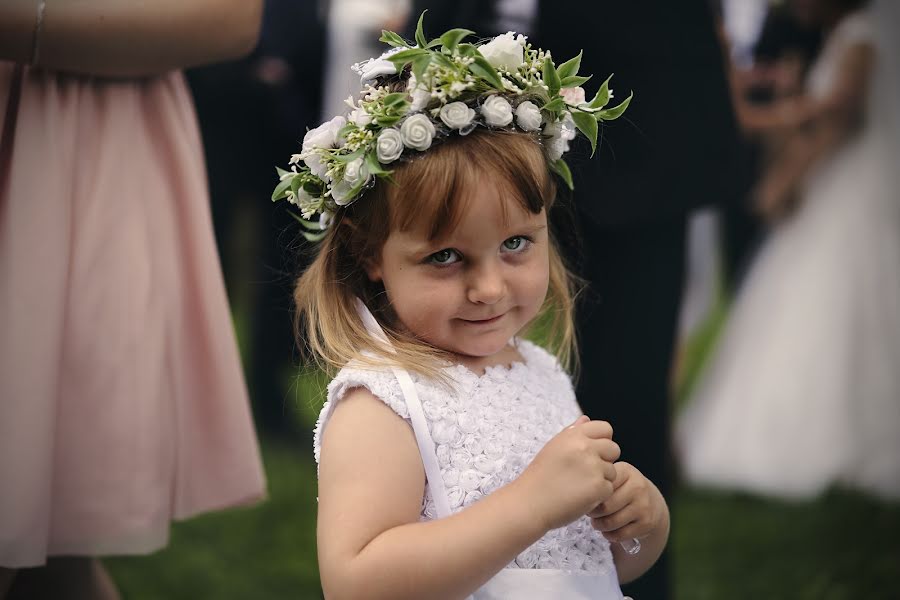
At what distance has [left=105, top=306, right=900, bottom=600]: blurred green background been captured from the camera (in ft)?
11.3

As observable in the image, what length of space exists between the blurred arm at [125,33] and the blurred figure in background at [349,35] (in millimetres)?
2884

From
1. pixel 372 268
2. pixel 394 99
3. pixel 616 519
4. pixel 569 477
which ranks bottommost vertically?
pixel 616 519

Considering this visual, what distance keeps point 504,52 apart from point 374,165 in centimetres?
30

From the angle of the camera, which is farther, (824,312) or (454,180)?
(824,312)

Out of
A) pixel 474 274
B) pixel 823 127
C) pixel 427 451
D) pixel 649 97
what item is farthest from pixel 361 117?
pixel 823 127

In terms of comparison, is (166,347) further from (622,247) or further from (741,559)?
(741,559)

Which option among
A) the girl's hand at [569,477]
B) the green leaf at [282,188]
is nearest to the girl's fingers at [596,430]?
the girl's hand at [569,477]

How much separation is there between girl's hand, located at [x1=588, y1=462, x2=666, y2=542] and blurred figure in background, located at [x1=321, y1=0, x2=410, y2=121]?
362 centimetres

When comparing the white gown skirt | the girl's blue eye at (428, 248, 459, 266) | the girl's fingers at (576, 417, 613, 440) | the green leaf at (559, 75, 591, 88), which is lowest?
the white gown skirt

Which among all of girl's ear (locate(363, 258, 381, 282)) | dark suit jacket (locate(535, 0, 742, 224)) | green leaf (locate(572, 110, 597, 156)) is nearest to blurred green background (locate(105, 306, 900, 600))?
dark suit jacket (locate(535, 0, 742, 224))

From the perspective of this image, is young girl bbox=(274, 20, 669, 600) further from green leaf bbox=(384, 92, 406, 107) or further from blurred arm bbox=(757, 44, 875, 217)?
blurred arm bbox=(757, 44, 875, 217)

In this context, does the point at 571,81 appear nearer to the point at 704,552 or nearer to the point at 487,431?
the point at 487,431

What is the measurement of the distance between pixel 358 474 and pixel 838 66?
4.44 metres

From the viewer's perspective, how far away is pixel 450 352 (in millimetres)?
1762
